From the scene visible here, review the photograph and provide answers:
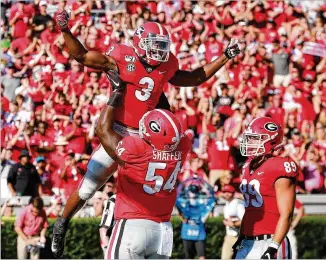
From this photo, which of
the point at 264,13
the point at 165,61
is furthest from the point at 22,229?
the point at 264,13

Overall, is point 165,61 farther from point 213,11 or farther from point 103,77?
point 213,11

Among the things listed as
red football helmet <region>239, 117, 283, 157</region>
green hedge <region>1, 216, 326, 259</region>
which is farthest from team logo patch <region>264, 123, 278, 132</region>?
green hedge <region>1, 216, 326, 259</region>

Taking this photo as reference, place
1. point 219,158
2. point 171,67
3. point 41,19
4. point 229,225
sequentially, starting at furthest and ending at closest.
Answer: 1. point 41,19
2. point 219,158
3. point 229,225
4. point 171,67

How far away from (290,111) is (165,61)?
8.98 meters

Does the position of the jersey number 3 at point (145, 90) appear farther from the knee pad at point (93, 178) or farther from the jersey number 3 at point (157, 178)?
the jersey number 3 at point (157, 178)

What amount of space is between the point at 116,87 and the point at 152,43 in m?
0.51

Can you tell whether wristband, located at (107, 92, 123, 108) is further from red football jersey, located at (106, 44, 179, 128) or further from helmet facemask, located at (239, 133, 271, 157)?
helmet facemask, located at (239, 133, 271, 157)

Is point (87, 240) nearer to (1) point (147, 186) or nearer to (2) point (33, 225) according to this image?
(2) point (33, 225)

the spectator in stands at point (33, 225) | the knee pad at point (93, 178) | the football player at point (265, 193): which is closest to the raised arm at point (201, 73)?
the football player at point (265, 193)

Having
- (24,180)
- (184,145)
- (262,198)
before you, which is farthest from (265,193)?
(24,180)

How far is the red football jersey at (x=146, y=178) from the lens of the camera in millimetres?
7746

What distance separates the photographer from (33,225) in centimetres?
1430

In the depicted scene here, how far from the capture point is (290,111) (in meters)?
17.6

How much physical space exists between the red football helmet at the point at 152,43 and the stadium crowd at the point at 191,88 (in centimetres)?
637
